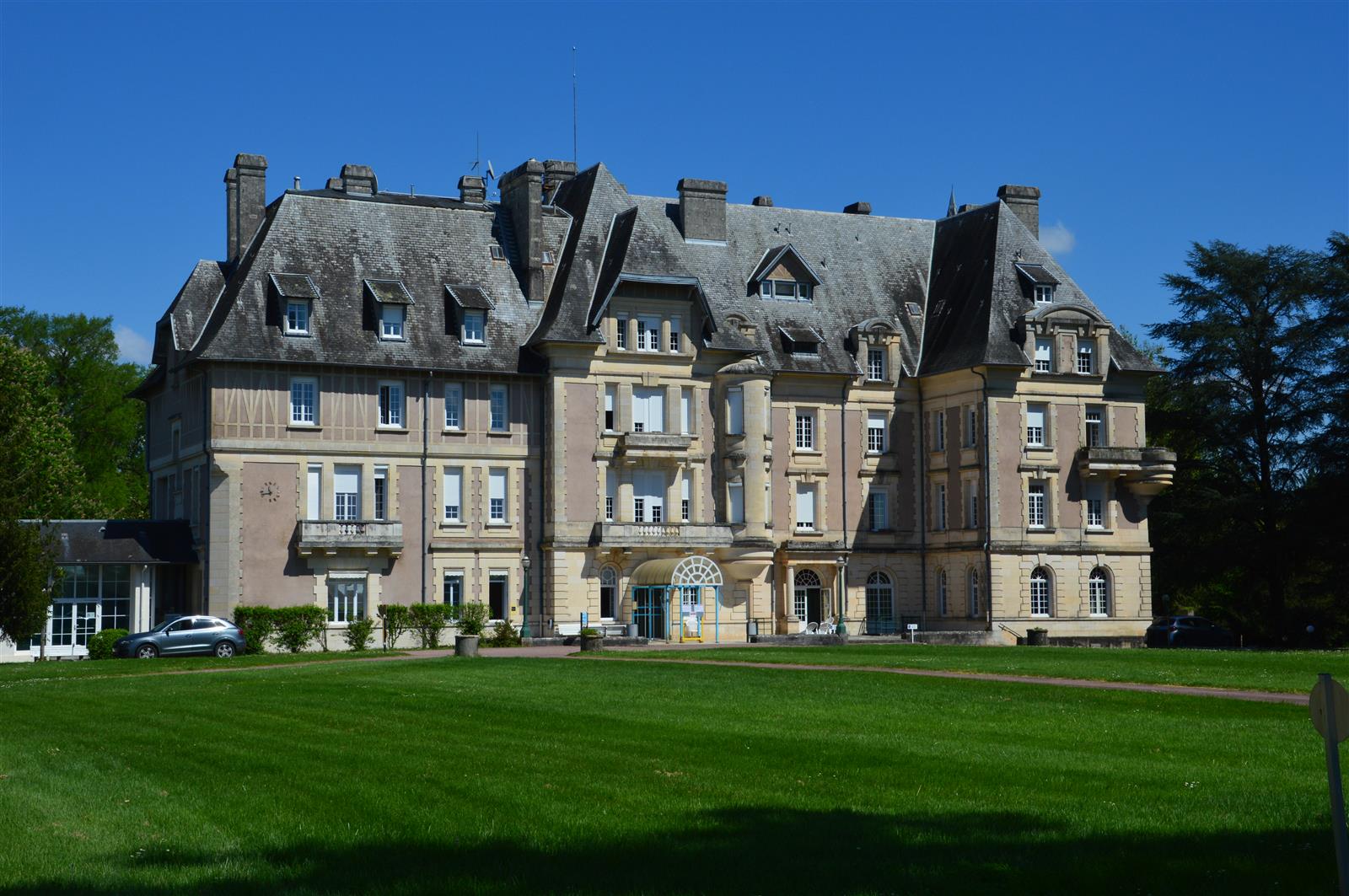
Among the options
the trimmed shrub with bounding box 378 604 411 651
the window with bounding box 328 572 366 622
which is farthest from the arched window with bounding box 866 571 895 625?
the window with bounding box 328 572 366 622

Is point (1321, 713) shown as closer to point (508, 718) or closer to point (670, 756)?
point (670, 756)

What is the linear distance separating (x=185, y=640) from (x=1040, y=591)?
31.3m

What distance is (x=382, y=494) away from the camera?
57031 millimetres

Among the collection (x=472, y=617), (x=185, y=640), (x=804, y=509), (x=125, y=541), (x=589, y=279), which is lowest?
(x=185, y=640)

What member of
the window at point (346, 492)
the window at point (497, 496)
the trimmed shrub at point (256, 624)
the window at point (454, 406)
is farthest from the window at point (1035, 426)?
the trimmed shrub at point (256, 624)

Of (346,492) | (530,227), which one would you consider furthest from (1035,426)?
(346,492)

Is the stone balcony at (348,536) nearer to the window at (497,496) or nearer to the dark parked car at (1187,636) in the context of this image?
the window at (497,496)

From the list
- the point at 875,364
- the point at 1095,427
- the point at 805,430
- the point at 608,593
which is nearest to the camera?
the point at 608,593

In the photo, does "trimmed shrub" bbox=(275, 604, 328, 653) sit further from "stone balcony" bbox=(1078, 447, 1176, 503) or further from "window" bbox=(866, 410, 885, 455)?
"stone balcony" bbox=(1078, 447, 1176, 503)

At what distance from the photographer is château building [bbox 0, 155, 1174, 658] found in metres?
55.9

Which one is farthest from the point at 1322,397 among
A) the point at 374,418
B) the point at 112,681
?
the point at 112,681

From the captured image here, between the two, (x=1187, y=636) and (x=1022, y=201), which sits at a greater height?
(x=1022, y=201)

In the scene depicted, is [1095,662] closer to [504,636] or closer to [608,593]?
[504,636]

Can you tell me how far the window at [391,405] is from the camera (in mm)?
57094
